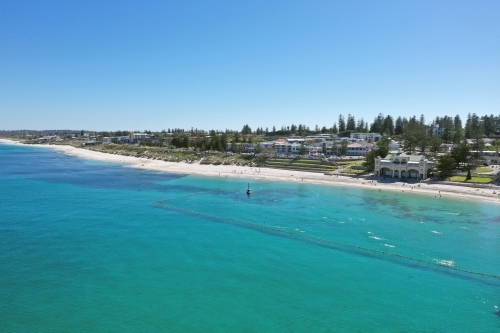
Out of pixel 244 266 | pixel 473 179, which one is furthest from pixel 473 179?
pixel 244 266

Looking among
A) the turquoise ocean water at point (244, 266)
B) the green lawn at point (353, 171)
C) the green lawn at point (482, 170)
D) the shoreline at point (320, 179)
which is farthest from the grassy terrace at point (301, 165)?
the turquoise ocean water at point (244, 266)

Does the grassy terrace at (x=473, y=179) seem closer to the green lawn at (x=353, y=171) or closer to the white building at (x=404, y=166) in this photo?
the white building at (x=404, y=166)

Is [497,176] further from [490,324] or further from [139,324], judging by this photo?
[139,324]

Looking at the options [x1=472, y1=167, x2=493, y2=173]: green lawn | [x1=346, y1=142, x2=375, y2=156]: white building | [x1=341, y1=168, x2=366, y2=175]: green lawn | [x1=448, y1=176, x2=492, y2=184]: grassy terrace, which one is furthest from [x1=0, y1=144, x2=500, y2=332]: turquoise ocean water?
[x1=346, y1=142, x2=375, y2=156]: white building

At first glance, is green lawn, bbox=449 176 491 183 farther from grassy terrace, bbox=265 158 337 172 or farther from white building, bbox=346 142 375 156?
white building, bbox=346 142 375 156

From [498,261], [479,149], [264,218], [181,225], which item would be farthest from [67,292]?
[479,149]

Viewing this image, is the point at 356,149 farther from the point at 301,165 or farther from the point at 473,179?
the point at 473,179
